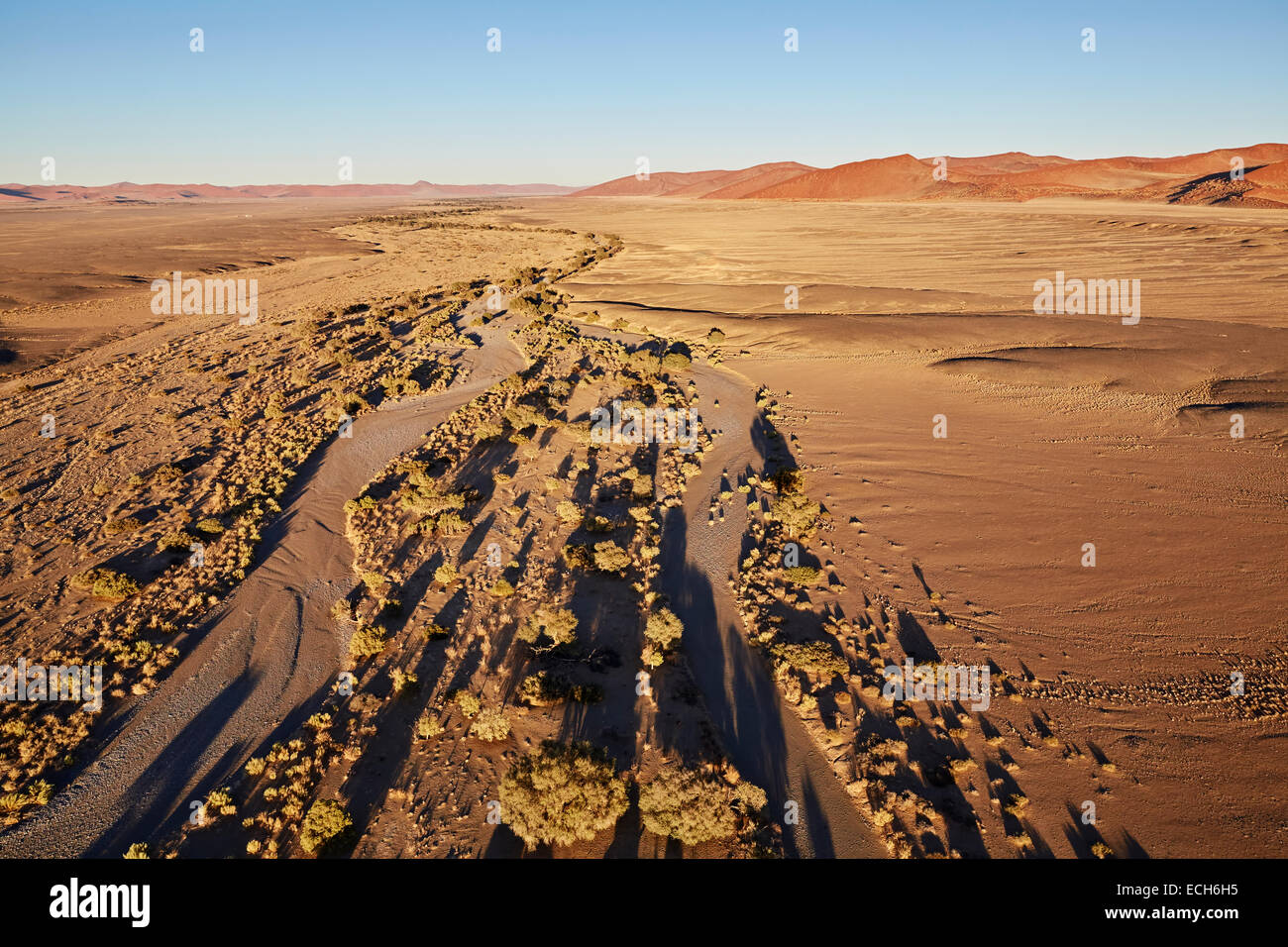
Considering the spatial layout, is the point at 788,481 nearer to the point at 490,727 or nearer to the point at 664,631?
the point at 664,631

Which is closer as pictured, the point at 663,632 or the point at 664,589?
the point at 663,632

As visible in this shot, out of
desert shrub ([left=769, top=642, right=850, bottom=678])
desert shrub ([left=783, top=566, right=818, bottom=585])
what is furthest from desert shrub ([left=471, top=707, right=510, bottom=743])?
desert shrub ([left=783, top=566, right=818, bottom=585])

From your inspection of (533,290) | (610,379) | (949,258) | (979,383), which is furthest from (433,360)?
(949,258)

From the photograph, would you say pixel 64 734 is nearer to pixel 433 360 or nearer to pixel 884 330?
pixel 433 360

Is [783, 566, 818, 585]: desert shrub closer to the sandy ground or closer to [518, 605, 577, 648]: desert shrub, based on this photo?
the sandy ground

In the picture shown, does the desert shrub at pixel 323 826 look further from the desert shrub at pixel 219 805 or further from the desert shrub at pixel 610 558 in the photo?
the desert shrub at pixel 610 558

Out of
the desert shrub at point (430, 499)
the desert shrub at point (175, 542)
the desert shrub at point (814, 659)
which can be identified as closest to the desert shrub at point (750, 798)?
the desert shrub at point (814, 659)

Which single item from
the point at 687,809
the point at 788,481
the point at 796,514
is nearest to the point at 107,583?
the point at 687,809
